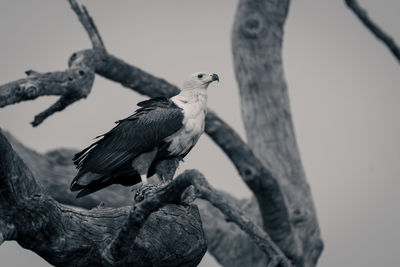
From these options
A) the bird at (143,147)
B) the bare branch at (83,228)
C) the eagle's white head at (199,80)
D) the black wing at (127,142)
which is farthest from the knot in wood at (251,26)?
the bare branch at (83,228)

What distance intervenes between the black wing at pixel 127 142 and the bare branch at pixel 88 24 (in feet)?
6.47

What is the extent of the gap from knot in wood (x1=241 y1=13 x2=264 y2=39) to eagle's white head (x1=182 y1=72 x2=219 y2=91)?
11.6 ft

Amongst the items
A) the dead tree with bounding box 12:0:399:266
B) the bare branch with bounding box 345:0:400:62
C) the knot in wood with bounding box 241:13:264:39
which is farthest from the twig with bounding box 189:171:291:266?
the knot in wood with bounding box 241:13:264:39

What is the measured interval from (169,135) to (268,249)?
2.32m

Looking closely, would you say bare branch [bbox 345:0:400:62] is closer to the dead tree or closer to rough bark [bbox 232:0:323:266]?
the dead tree

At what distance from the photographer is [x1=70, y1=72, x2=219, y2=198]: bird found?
5.73 meters

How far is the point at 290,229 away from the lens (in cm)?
922

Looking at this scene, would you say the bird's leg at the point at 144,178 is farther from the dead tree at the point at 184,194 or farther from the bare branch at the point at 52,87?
the bare branch at the point at 52,87

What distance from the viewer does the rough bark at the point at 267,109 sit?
9789 mm

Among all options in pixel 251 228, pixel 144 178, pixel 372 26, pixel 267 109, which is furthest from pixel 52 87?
pixel 267 109

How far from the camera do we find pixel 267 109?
9.89 meters

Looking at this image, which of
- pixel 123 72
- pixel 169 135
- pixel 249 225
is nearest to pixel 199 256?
pixel 169 135

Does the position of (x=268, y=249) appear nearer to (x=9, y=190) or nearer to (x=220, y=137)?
(x=220, y=137)

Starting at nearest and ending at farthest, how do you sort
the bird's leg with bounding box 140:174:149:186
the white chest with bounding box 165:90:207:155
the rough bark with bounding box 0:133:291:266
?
1. the rough bark with bounding box 0:133:291:266
2. the bird's leg with bounding box 140:174:149:186
3. the white chest with bounding box 165:90:207:155
